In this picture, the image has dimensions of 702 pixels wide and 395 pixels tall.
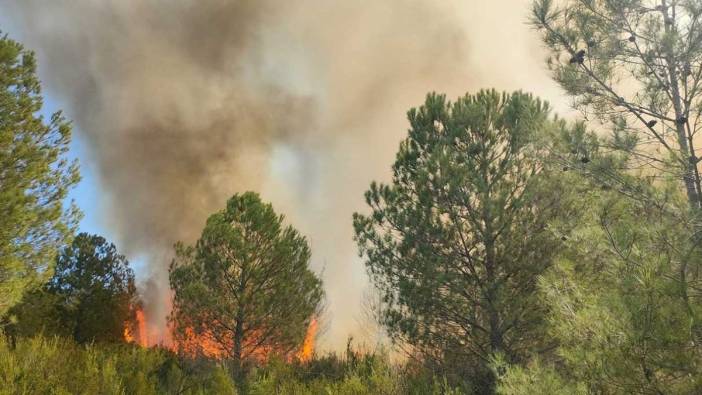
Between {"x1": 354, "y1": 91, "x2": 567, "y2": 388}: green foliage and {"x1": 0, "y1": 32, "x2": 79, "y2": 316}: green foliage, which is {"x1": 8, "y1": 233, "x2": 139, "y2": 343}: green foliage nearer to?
{"x1": 0, "y1": 32, "x2": 79, "y2": 316}: green foliage

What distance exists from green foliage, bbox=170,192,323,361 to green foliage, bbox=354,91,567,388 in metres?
7.75

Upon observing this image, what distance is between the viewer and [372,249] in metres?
11.9

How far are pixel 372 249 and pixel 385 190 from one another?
1.56 m

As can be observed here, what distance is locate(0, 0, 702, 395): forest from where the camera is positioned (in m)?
4.77

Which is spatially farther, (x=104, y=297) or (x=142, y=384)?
(x=104, y=297)

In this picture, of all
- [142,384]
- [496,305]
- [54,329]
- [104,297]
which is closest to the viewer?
[142,384]

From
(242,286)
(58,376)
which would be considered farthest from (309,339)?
(58,376)

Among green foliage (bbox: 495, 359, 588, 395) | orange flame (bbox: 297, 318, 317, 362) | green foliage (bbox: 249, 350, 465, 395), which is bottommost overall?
green foliage (bbox: 495, 359, 588, 395)

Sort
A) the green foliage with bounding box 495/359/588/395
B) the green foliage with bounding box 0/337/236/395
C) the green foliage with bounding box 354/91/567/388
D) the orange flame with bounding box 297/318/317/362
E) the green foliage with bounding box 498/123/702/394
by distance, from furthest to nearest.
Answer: the orange flame with bounding box 297/318/317/362 → the green foliage with bounding box 354/91/567/388 → the green foliage with bounding box 0/337/236/395 → the green foliage with bounding box 495/359/588/395 → the green foliage with bounding box 498/123/702/394

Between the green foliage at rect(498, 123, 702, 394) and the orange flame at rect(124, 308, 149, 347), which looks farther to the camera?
the orange flame at rect(124, 308, 149, 347)

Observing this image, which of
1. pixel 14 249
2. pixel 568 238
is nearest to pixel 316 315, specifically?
pixel 14 249

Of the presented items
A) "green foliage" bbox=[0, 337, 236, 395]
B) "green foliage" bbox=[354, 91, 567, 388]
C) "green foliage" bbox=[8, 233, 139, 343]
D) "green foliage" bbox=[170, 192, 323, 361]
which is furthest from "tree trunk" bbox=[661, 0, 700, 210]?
"green foliage" bbox=[8, 233, 139, 343]

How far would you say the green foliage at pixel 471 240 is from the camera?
33.4 feet

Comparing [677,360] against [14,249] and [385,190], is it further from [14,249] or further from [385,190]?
[14,249]
